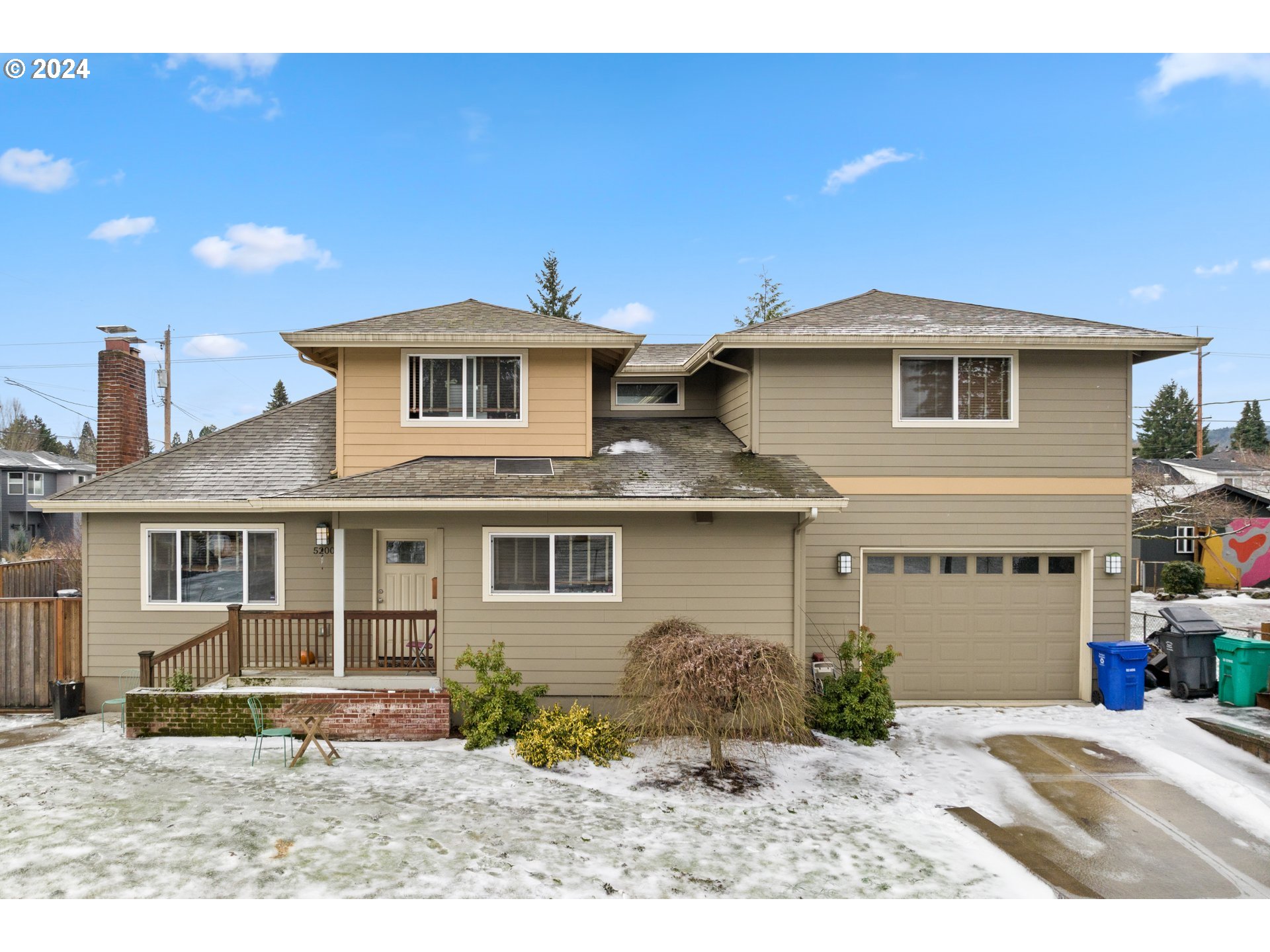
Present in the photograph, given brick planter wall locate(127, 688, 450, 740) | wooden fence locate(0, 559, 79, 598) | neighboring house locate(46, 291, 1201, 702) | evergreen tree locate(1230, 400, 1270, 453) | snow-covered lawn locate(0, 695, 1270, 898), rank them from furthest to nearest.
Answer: evergreen tree locate(1230, 400, 1270, 453) < wooden fence locate(0, 559, 79, 598) < neighboring house locate(46, 291, 1201, 702) < brick planter wall locate(127, 688, 450, 740) < snow-covered lawn locate(0, 695, 1270, 898)

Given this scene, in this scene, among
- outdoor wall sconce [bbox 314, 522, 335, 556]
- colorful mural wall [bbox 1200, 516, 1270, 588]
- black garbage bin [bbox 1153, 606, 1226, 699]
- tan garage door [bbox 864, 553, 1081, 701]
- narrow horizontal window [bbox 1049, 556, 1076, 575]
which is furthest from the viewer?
colorful mural wall [bbox 1200, 516, 1270, 588]

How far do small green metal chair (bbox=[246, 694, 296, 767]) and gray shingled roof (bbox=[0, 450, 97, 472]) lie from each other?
32236 mm

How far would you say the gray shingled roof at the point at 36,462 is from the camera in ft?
97.3

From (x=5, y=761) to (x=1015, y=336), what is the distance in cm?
1286

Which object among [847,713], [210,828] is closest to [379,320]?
[210,828]

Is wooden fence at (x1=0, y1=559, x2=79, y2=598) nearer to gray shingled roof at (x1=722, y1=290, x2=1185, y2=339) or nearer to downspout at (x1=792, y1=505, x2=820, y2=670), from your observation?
gray shingled roof at (x1=722, y1=290, x2=1185, y2=339)

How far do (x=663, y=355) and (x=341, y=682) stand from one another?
7609 millimetres

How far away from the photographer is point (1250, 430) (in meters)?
46.1

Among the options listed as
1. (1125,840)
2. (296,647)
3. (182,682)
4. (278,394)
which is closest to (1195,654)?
(1125,840)

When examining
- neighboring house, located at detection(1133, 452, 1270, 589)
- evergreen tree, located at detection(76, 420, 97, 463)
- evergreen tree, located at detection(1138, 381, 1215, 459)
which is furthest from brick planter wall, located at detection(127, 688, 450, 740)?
evergreen tree, located at detection(76, 420, 97, 463)

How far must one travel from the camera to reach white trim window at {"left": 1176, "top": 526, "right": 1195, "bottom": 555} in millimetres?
22734

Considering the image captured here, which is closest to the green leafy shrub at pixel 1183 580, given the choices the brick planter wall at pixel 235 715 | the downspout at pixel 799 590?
the downspout at pixel 799 590

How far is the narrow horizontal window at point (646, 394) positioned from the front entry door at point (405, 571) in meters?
4.11

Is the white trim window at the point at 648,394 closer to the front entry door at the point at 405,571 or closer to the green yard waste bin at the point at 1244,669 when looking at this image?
the front entry door at the point at 405,571
